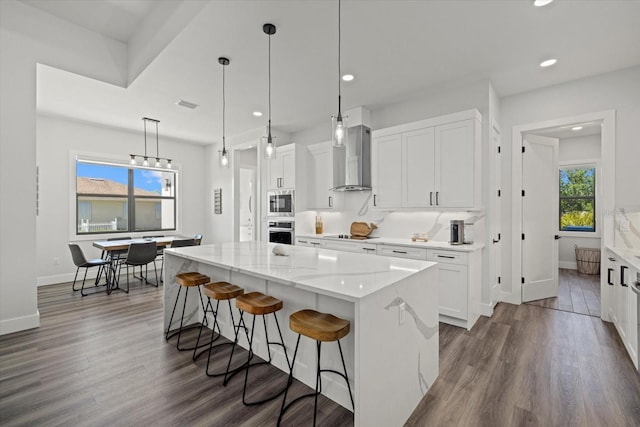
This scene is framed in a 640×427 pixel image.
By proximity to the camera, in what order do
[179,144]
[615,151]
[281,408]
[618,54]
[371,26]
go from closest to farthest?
1. [281,408]
2. [371,26]
3. [618,54]
4. [615,151]
5. [179,144]

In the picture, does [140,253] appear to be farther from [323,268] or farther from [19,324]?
[323,268]

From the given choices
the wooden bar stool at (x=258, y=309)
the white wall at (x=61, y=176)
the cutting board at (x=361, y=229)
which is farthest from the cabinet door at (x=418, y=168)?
the white wall at (x=61, y=176)

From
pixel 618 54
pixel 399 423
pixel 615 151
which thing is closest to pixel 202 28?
pixel 399 423

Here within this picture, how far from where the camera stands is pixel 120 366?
2.41 meters

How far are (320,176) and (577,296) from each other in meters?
4.39

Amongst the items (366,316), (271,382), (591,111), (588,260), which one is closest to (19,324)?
(271,382)

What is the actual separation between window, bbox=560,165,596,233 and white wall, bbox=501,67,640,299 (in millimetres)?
3359

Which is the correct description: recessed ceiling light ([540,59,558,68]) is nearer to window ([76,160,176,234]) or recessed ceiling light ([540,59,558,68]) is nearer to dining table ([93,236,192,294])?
dining table ([93,236,192,294])

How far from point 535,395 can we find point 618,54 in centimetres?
349

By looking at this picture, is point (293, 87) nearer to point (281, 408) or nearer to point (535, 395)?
point (281, 408)

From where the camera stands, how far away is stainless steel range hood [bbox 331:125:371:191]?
4449 millimetres

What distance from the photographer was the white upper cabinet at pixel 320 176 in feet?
16.4

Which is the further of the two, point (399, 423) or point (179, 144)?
point (179, 144)

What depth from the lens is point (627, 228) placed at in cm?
318
